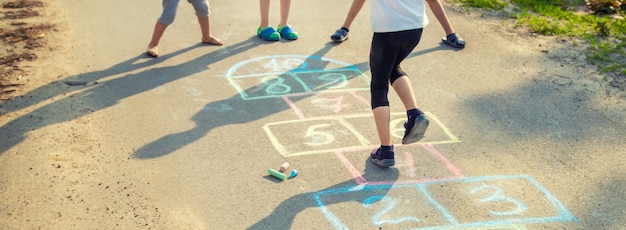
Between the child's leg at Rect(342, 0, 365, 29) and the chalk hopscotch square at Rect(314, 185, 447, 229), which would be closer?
the chalk hopscotch square at Rect(314, 185, 447, 229)

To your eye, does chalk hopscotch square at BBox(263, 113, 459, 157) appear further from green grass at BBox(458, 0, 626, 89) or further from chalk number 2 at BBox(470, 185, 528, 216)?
green grass at BBox(458, 0, 626, 89)

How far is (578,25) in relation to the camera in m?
6.98

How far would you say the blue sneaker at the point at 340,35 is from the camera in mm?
→ 6450

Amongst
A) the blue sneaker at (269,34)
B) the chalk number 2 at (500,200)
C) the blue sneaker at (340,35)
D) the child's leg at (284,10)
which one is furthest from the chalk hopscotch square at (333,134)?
the child's leg at (284,10)

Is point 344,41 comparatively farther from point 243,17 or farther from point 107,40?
point 107,40

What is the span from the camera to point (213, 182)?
3.93 metres

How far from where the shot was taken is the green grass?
240 inches

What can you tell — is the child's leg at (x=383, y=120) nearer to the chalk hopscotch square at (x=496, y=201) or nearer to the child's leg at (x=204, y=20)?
the chalk hopscotch square at (x=496, y=201)

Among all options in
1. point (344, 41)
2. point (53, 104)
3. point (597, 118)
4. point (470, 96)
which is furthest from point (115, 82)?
point (597, 118)

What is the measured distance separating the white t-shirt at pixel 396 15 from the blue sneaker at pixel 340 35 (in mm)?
2563

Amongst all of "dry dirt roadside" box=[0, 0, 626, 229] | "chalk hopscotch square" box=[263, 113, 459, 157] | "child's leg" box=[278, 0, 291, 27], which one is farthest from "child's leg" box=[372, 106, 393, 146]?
"child's leg" box=[278, 0, 291, 27]

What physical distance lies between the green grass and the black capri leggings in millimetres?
2676

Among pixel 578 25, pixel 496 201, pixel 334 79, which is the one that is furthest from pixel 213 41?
pixel 578 25

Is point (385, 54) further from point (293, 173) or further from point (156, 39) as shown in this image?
point (156, 39)
